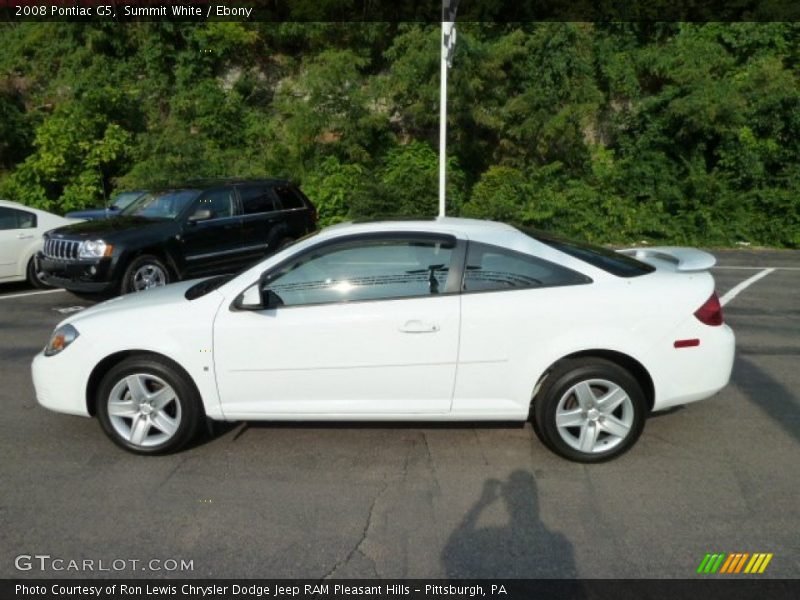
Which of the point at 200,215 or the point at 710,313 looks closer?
the point at 710,313

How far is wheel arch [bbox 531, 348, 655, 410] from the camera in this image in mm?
4461

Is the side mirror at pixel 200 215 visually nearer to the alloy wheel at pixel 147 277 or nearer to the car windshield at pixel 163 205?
the car windshield at pixel 163 205

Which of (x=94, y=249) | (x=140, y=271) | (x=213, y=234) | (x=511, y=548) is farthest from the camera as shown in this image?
(x=213, y=234)

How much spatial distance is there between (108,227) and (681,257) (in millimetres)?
7400

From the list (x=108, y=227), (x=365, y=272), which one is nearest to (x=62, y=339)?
(x=365, y=272)

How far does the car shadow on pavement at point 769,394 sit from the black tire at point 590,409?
138 centimetres

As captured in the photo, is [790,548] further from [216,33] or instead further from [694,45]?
[216,33]

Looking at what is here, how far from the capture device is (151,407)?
182 inches

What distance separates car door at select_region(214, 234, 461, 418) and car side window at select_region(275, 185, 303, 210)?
23.6ft

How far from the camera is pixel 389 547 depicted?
361cm

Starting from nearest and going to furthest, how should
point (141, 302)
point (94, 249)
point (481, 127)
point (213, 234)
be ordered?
point (141, 302)
point (94, 249)
point (213, 234)
point (481, 127)
